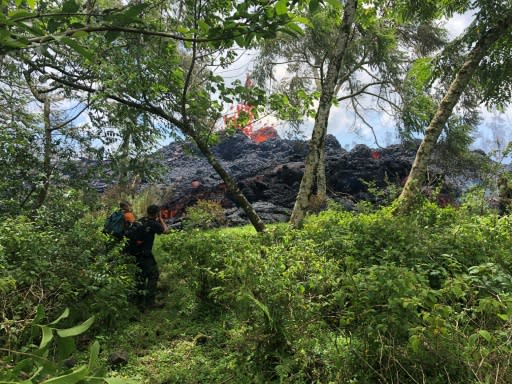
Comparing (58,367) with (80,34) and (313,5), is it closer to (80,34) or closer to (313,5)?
(80,34)

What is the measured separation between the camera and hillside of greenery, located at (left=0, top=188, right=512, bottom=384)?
2.24 metres

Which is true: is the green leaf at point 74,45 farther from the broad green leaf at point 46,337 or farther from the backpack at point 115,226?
the backpack at point 115,226

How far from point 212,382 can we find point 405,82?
14995 millimetres

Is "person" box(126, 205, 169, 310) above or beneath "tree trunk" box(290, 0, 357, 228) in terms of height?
beneath

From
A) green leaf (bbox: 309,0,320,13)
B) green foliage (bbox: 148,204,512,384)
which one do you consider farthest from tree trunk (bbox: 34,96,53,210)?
green leaf (bbox: 309,0,320,13)

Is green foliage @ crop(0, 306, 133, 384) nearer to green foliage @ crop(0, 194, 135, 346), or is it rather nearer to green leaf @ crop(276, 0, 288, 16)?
green leaf @ crop(276, 0, 288, 16)

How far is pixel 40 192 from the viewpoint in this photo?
6941 millimetres

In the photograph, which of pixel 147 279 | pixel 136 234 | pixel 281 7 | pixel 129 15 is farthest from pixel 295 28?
pixel 147 279

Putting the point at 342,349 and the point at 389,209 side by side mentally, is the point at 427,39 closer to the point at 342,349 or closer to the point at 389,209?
the point at 389,209

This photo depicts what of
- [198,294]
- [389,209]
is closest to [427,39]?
[389,209]

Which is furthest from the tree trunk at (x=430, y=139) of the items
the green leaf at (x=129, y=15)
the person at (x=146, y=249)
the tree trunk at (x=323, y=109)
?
the green leaf at (x=129, y=15)

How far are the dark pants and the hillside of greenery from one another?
17cm

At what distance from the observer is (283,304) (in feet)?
9.83

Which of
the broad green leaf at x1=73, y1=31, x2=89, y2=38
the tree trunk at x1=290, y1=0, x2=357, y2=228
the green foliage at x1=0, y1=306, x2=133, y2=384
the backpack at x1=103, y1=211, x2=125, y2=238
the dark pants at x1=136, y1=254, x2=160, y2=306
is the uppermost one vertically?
the tree trunk at x1=290, y1=0, x2=357, y2=228
